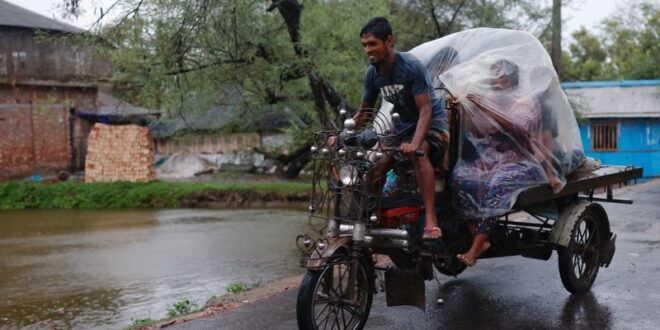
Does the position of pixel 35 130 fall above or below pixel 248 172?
above

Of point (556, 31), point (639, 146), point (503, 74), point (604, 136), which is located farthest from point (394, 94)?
point (639, 146)

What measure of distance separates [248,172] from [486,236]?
2481cm

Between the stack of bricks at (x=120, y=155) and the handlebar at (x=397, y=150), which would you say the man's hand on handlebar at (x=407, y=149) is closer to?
the handlebar at (x=397, y=150)

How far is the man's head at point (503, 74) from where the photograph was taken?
633 centimetres

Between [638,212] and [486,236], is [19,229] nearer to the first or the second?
[638,212]

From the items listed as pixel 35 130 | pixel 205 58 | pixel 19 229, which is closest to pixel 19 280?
pixel 205 58

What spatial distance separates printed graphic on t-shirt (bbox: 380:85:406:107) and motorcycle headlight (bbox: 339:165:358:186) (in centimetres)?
83

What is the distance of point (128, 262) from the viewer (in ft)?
44.6

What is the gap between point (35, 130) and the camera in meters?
32.0

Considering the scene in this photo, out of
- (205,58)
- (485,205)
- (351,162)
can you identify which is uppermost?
(205,58)

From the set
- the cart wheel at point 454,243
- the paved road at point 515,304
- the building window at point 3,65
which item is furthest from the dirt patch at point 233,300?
the building window at point 3,65

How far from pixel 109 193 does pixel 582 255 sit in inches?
874

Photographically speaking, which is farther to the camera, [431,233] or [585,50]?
[585,50]

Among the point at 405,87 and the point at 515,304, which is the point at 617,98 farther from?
the point at 405,87
